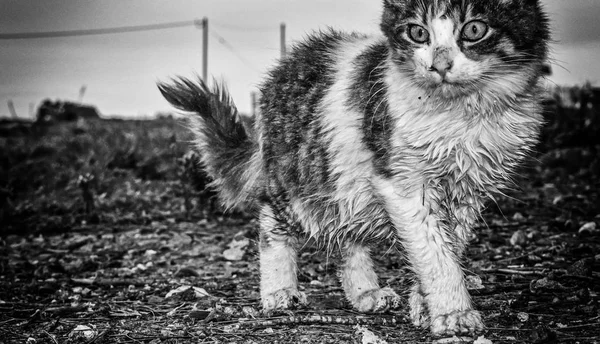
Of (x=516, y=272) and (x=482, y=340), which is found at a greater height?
(x=482, y=340)

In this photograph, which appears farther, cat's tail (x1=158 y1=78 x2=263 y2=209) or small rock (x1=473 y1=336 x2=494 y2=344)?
cat's tail (x1=158 y1=78 x2=263 y2=209)

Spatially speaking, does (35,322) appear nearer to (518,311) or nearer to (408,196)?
(408,196)

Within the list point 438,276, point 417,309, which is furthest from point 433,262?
point 417,309

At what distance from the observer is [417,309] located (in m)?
3.15

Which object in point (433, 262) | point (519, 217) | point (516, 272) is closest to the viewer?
point (433, 262)

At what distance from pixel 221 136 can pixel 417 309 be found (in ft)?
5.51

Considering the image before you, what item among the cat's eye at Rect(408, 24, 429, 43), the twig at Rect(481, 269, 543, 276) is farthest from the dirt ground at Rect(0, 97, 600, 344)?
the cat's eye at Rect(408, 24, 429, 43)

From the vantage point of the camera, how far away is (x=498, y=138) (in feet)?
9.39

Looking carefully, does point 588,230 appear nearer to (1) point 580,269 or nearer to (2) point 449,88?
(1) point 580,269

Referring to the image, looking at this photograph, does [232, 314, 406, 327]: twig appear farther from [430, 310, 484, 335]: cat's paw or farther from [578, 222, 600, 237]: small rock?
[578, 222, 600, 237]: small rock

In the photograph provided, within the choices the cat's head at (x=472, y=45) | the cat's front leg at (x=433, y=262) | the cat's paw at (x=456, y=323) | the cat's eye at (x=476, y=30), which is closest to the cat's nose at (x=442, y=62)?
the cat's head at (x=472, y=45)

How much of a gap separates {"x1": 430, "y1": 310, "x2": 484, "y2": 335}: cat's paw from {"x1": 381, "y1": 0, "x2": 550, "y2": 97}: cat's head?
40.5 inches

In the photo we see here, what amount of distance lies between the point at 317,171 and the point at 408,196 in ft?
2.16

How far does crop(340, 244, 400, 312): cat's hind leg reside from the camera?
350cm
